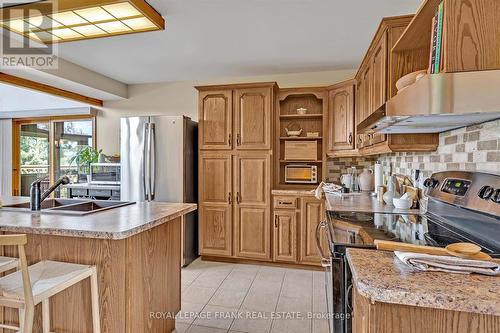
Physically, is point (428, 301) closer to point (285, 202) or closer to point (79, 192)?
point (285, 202)

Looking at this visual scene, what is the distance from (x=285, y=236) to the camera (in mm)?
3439

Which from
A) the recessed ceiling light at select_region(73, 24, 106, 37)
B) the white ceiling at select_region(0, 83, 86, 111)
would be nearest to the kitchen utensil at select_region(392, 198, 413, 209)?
the recessed ceiling light at select_region(73, 24, 106, 37)

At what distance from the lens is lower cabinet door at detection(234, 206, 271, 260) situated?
11.4ft

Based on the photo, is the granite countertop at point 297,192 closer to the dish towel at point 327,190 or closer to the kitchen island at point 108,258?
the dish towel at point 327,190

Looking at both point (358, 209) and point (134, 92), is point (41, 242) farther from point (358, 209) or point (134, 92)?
point (134, 92)

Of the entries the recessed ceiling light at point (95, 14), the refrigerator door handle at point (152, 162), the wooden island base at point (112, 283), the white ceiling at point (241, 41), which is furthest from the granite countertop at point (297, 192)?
the recessed ceiling light at point (95, 14)

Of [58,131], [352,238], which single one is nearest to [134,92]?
[58,131]

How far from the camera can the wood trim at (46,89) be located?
10.9 feet

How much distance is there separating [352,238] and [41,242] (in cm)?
183

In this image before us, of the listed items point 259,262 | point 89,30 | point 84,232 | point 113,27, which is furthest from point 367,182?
point 89,30

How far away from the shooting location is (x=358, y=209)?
206cm

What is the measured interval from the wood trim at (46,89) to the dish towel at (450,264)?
4.34 m

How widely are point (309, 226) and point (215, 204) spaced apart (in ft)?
3.98

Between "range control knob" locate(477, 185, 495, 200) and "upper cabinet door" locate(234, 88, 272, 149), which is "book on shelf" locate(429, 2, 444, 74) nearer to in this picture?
"range control knob" locate(477, 185, 495, 200)
